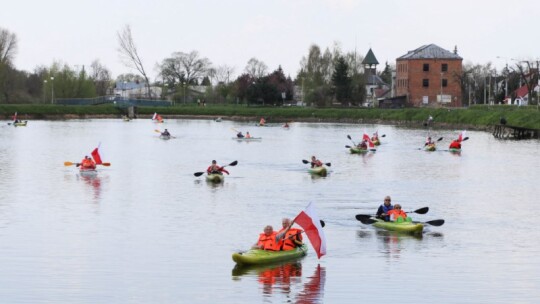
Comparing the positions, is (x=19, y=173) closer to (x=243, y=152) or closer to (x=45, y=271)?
(x=243, y=152)

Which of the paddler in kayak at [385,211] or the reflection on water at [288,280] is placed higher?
the paddler in kayak at [385,211]

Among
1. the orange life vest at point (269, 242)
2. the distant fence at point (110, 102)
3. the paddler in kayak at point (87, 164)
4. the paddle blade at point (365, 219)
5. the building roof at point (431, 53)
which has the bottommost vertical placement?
the paddle blade at point (365, 219)

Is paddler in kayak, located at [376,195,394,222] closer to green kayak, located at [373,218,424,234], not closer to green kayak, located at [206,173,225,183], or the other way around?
green kayak, located at [373,218,424,234]

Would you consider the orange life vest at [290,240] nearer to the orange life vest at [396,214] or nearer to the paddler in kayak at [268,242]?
the paddler in kayak at [268,242]

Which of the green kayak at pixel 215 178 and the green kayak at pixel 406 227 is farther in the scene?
the green kayak at pixel 215 178

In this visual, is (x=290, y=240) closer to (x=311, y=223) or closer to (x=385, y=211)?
(x=311, y=223)

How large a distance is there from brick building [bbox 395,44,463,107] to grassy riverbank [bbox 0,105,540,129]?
15.8m

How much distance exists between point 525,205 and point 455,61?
12857cm

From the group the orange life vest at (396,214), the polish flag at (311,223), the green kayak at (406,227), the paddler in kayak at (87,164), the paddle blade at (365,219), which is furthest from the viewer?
the paddler in kayak at (87,164)

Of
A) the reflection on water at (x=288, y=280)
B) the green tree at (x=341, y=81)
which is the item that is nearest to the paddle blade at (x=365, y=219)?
the reflection on water at (x=288, y=280)

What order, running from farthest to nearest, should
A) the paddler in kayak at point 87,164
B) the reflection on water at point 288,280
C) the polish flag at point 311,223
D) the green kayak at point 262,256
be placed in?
the paddler in kayak at point 87,164
the polish flag at point 311,223
the green kayak at point 262,256
the reflection on water at point 288,280

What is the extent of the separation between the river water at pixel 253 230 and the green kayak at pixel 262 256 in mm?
353

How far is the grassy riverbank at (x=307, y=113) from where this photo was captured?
13862 centimetres

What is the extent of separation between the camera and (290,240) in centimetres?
3497
